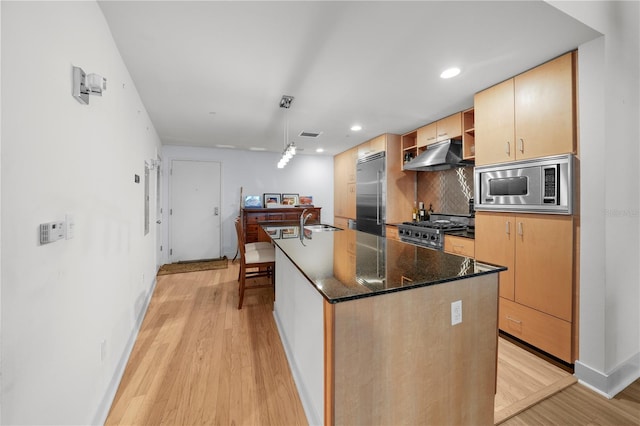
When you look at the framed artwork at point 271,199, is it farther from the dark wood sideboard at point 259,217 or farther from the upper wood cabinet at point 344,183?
the upper wood cabinet at point 344,183

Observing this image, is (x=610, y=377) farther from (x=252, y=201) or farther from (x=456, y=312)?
(x=252, y=201)

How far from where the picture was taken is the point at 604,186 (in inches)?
65.4

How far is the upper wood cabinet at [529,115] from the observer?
6.09 ft

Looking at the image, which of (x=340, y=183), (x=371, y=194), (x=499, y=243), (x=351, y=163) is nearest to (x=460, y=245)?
(x=499, y=243)

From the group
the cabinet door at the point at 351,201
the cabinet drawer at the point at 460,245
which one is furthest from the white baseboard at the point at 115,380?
the cabinet door at the point at 351,201

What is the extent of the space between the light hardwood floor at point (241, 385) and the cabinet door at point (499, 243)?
555 mm

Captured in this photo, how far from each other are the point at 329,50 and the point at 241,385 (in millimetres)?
2426

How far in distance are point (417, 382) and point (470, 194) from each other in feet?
9.25

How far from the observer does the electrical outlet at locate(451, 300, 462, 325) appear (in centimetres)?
122

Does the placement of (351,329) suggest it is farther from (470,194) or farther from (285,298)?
(470,194)

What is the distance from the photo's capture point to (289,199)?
5746 millimetres

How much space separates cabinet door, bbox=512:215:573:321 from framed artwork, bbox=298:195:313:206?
4.19 metres

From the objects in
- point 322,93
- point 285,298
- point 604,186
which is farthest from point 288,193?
point 604,186

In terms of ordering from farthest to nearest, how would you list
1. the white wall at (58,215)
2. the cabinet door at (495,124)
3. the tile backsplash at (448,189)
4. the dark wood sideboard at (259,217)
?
the dark wood sideboard at (259,217) < the tile backsplash at (448,189) < the cabinet door at (495,124) < the white wall at (58,215)
